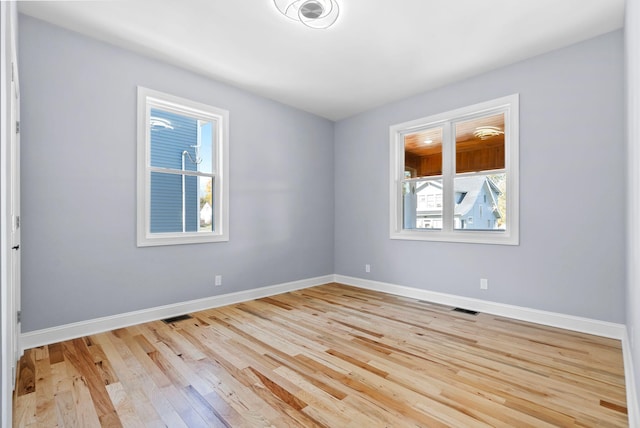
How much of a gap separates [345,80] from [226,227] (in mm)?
2361

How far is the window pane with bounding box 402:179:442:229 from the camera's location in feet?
14.0

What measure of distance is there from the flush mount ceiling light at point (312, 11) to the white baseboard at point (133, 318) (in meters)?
3.12

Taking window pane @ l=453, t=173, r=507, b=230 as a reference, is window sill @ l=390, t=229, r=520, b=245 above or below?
below

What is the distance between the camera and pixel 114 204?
3.13 m

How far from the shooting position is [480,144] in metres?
3.88

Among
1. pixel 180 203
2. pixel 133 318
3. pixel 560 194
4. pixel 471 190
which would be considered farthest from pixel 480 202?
pixel 133 318

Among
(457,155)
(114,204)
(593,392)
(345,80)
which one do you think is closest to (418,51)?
(345,80)

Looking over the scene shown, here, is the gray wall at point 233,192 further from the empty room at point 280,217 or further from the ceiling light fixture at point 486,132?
the ceiling light fixture at point 486,132

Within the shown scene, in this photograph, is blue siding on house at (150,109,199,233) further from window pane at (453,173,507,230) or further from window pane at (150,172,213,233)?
window pane at (453,173,507,230)

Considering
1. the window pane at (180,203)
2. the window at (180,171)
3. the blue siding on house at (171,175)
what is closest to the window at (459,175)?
the window at (180,171)

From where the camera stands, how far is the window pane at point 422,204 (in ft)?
14.0

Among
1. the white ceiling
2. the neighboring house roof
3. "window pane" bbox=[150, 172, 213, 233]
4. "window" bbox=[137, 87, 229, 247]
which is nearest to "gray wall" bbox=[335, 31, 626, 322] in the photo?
the white ceiling

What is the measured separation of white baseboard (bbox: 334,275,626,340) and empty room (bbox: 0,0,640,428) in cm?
2

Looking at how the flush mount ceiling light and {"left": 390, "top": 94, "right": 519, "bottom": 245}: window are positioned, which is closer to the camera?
the flush mount ceiling light
